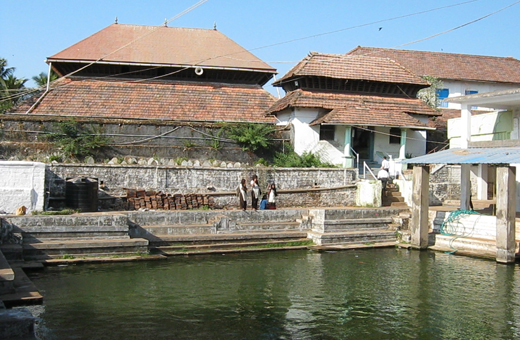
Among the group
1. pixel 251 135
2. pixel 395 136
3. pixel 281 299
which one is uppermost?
pixel 395 136

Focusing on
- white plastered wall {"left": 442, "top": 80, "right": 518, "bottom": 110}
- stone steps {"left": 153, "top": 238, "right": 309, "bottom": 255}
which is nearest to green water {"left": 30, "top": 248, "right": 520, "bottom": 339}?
stone steps {"left": 153, "top": 238, "right": 309, "bottom": 255}

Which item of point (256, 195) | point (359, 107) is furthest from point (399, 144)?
point (256, 195)

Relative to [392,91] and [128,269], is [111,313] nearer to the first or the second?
[128,269]

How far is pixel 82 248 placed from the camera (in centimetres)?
1350

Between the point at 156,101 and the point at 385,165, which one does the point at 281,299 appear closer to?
the point at 385,165

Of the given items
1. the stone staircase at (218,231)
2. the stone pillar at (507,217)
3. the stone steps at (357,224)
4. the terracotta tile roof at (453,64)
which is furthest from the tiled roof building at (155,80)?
the stone pillar at (507,217)

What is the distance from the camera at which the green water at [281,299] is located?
28.4 feet

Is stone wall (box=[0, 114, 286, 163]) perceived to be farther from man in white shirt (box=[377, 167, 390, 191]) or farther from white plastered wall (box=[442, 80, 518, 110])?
white plastered wall (box=[442, 80, 518, 110])

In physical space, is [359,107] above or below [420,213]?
above

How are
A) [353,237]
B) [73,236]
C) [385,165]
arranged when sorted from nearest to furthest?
[73,236] → [353,237] → [385,165]

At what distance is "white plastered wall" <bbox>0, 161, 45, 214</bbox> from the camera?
1470 cm

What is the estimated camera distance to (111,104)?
71.5 ft

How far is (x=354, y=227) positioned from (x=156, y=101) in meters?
10.4

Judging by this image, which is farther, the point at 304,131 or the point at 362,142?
the point at 362,142
